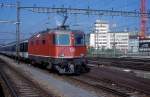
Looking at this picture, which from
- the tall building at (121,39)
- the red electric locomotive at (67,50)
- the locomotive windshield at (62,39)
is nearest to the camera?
the red electric locomotive at (67,50)

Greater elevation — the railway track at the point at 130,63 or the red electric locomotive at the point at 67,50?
the red electric locomotive at the point at 67,50

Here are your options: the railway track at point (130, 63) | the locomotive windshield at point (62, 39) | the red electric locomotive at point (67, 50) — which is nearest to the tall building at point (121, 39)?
the railway track at point (130, 63)

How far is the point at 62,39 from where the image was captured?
2611 centimetres

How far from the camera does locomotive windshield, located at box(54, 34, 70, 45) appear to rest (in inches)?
1024

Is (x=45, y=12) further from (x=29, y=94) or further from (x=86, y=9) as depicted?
(x=29, y=94)

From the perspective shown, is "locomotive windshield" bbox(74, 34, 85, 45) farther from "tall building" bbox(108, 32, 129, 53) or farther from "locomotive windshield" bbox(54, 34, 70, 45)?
"tall building" bbox(108, 32, 129, 53)

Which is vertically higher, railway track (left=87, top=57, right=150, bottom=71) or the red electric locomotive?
the red electric locomotive

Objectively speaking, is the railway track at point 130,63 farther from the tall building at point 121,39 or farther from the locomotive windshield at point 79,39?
the tall building at point 121,39

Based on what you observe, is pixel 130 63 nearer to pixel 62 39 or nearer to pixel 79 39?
pixel 79 39

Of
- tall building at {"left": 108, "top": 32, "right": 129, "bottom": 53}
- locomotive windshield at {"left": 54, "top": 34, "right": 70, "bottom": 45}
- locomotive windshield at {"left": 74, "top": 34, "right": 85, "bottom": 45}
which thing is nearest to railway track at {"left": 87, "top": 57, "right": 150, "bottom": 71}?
locomotive windshield at {"left": 74, "top": 34, "right": 85, "bottom": 45}

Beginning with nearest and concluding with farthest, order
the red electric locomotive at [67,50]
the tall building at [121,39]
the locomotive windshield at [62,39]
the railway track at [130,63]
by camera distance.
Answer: the red electric locomotive at [67,50] → the locomotive windshield at [62,39] → the railway track at [130,63] → the tall building at [121,39]

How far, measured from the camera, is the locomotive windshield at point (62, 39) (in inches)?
1024

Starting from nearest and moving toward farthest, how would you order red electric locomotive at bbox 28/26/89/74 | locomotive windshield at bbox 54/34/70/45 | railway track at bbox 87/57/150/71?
red electric locomotive at bbox 28/26/89/74, locomotive windshield at bbox 54/34/70/45, railway track at bbox 87/57/150/71

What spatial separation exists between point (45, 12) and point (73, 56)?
792 inches
